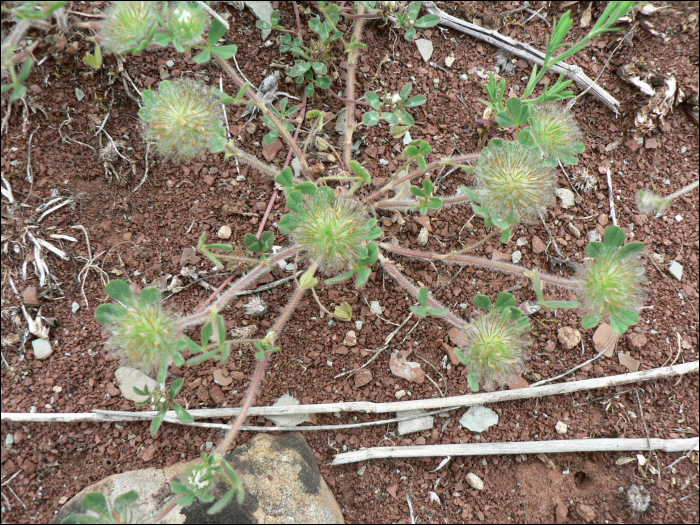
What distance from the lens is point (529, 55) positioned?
9.82 ft

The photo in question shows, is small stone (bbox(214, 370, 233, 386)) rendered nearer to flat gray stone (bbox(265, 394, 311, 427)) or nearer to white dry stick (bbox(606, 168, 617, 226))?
flat gray stone (bbox(265, 394, 311, 427))

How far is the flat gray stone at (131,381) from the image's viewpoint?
2508mm

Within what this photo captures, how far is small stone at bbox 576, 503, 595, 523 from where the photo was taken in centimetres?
256

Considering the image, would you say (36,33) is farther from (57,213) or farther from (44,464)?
(44,464)

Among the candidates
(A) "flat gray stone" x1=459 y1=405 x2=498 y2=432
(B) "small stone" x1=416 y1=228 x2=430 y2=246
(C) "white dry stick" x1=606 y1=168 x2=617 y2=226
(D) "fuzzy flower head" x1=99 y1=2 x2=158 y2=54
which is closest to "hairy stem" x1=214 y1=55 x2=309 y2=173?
(D) "fuzzy flower head" x1=99 y1=2 x2=158 y2=54

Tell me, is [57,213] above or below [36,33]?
below

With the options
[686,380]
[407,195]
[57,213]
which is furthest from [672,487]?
[57,213]

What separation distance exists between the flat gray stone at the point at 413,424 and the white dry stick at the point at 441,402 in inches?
2.0

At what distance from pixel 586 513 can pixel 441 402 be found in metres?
1.03

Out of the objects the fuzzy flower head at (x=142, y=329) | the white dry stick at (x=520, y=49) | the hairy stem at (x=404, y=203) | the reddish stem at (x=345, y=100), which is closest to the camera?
the fuzzy flower head at (x=142, y=329)

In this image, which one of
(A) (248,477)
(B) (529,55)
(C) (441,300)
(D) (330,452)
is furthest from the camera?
(B) (529,55)

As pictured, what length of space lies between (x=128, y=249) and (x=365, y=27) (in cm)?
207

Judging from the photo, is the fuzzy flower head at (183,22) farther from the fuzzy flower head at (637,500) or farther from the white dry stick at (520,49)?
the fuzzy flower head at (637,500)

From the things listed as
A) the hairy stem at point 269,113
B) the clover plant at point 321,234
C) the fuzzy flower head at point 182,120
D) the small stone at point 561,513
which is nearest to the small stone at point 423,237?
the clover plant at point 321,234
